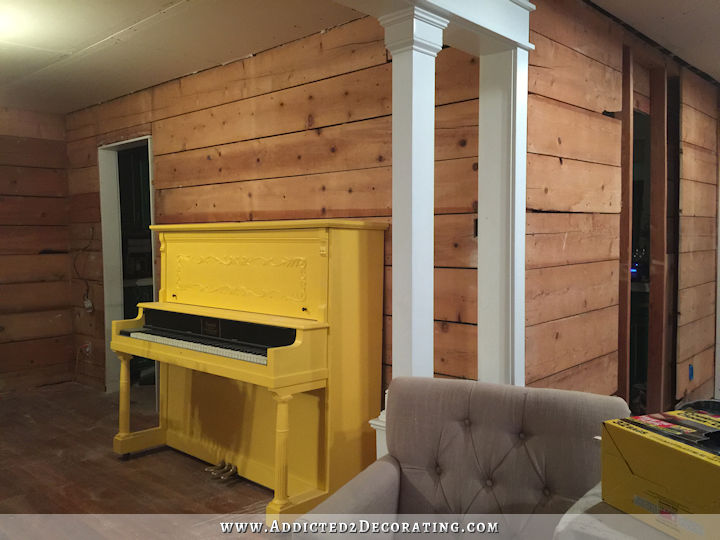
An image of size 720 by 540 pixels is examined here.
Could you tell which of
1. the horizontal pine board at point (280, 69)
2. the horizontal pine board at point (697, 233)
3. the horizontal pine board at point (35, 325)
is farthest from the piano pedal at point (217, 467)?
the horizontal pine board at point (697, 233)

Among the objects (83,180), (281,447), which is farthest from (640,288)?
(83,180)

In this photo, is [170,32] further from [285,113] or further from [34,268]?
[34,268]

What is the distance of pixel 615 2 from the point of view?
286 centimetres

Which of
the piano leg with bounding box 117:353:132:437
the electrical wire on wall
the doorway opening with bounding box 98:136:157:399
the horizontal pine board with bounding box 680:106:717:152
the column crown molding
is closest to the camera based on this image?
the column crown molding

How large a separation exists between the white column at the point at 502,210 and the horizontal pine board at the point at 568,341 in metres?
0.18

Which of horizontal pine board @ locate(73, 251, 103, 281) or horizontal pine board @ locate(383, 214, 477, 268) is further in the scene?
horizontal pine board @ locate(73, 251, 103, 281)

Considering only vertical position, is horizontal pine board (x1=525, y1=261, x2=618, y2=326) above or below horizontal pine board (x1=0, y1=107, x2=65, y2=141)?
below

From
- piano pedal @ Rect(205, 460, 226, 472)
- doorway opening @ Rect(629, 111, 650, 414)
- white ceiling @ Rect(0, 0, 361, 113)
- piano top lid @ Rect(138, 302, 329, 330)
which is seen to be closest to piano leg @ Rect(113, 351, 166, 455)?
piano top lid @ Rect(138, 302, 329, 330)

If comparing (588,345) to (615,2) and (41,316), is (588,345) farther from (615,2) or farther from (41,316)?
(41,316)

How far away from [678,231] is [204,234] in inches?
114

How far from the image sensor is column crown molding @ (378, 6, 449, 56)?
1.94 m

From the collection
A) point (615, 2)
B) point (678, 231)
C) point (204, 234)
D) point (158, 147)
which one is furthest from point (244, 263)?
point (678, 231)

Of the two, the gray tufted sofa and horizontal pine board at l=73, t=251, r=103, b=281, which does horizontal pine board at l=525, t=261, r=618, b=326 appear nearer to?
the gray tufted sofa

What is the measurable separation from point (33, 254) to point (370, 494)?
14.6ft
